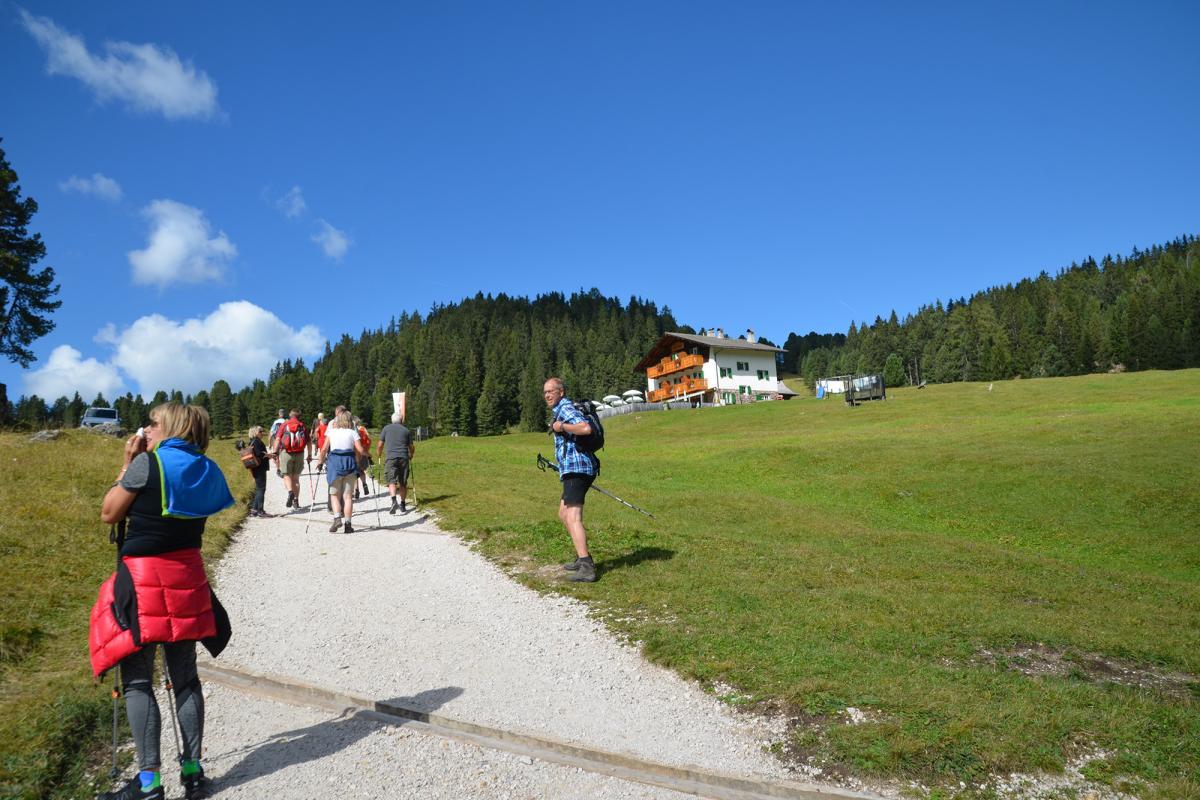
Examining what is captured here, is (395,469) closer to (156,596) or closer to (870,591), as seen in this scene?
(870,591)

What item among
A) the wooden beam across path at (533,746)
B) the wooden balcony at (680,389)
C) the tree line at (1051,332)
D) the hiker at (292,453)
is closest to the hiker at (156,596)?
the wooden beam across path at (533,746)

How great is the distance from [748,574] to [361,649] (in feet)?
17.9

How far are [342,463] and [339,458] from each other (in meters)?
0.13

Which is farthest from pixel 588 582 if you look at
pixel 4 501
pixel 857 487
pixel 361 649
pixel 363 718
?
pixel 857 487

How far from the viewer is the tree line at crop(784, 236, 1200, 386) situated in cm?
10194

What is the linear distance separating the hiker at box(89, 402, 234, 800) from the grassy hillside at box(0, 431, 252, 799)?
717 millimetres

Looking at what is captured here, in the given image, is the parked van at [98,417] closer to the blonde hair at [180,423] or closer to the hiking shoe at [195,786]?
the blonde hair at [180,423]

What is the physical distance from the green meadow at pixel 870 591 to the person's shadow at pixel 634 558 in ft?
0.26

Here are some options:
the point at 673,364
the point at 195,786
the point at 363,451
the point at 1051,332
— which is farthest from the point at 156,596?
the point at 1051,332

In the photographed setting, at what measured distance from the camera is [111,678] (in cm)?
652

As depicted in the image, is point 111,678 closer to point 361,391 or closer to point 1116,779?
point 1116,779

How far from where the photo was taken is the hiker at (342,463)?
14.7 m

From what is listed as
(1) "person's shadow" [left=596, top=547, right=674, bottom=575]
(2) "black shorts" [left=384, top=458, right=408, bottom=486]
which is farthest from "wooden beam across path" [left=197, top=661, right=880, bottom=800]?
(2) "black shorts" [left=384, top=458, right=408, bottom=486]

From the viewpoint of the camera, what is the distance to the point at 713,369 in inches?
3039
